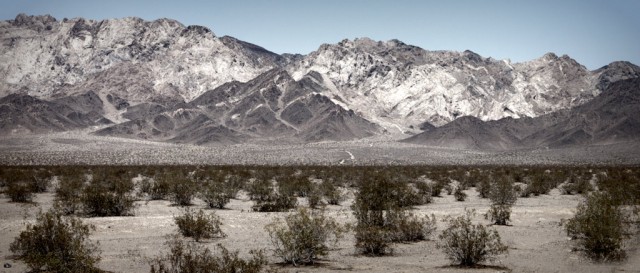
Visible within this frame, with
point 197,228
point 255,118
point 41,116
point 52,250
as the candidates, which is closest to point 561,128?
point 255,118

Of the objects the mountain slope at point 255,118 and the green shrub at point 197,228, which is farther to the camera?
the mountain slope at point 255,118

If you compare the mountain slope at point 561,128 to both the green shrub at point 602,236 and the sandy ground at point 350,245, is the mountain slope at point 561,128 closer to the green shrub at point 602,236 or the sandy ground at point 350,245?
the sandy ground at point 350,245

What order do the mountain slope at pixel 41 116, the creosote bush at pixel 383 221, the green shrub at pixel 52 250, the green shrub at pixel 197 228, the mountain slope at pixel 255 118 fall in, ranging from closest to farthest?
the green shrub at pixel 52 250, the creosote bush at pixel 383 221, the green shrub at pixel 197 228, the mountain slope at pixel 41 116, the mountain slope at pixel 255 118

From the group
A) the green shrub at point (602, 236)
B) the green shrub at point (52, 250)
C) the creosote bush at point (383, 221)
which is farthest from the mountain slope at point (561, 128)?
the green shrub at point (52, 250)

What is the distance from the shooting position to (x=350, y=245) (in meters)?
17.0

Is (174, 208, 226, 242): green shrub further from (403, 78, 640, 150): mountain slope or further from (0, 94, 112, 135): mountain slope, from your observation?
(0, 94, 112, 135): mountain slope

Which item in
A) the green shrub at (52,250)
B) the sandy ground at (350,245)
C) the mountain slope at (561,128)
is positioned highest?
the mountain slope at (561,128)

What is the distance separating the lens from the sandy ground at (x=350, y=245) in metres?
13.8

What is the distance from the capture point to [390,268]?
13727 mm

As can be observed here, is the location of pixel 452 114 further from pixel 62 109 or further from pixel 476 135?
pixel 62 109

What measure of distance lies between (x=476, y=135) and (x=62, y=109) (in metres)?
124

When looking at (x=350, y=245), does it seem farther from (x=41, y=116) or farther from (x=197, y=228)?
(x=41, y=116)

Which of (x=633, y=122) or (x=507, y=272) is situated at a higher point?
(x=633, y=122)

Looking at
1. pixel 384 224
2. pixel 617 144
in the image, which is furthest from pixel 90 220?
pixel 617 144
